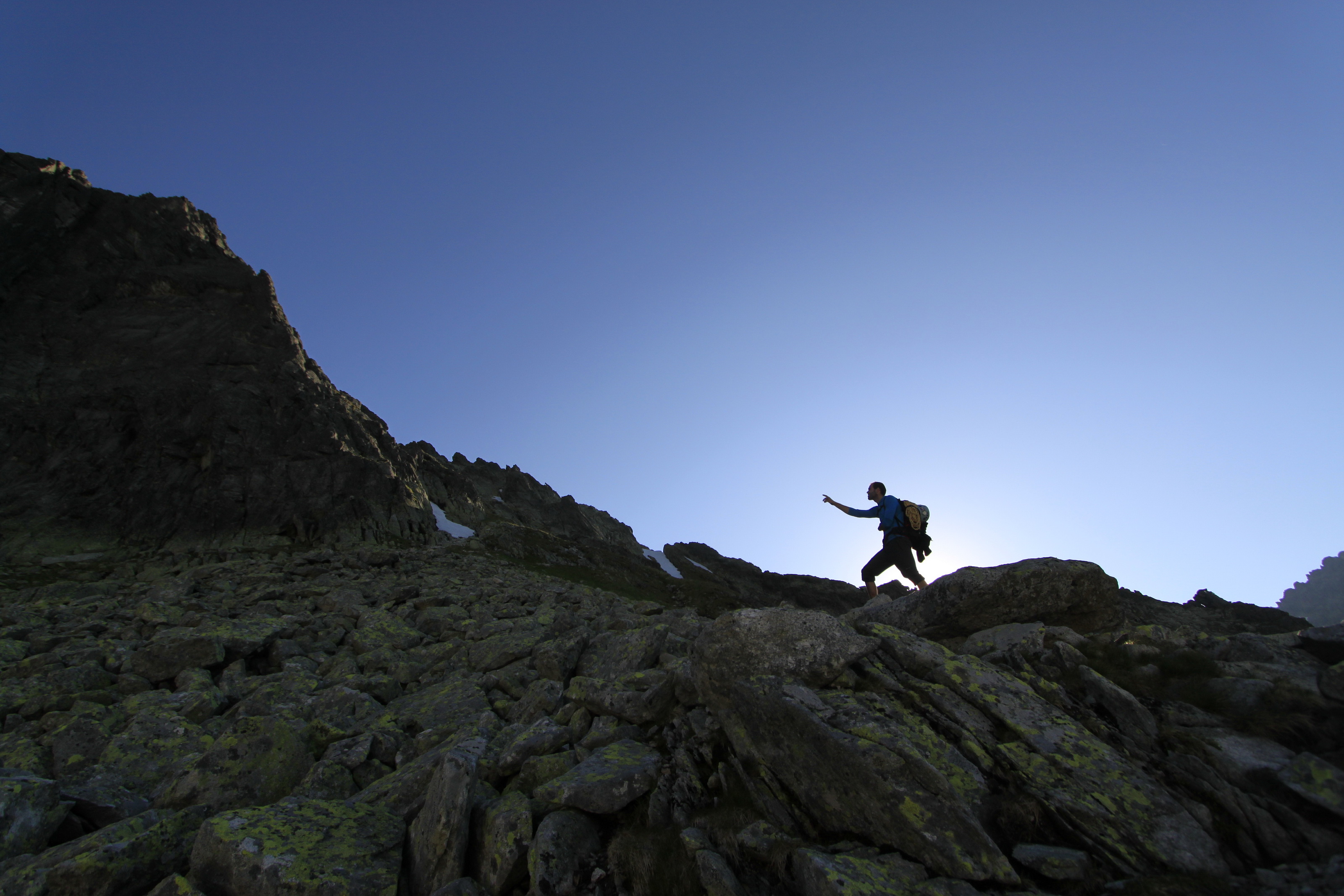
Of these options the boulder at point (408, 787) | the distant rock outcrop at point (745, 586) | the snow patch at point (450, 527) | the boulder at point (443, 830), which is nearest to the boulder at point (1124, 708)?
the boulder at point (443, 830)

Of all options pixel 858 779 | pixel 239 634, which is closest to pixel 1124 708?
pixel 858 779

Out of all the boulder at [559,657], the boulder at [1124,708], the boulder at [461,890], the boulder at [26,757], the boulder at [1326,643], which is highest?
the boulder at [1326,643]

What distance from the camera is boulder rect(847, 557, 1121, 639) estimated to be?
33.9ft

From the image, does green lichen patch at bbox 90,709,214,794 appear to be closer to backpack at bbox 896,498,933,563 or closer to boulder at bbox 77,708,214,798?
boulder at bbox 77,708,214,798

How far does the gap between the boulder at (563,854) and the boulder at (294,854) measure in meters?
1.81

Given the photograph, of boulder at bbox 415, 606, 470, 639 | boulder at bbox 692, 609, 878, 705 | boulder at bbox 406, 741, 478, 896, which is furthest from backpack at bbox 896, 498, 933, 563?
boulder at bbox 415, 606, 470, 639

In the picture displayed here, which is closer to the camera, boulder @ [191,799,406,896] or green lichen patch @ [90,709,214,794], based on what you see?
boulder @ [191,799,406,896]

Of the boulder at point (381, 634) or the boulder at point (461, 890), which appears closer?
the boulder at point (461, 890)

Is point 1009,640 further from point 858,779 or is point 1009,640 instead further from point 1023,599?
point 858,779

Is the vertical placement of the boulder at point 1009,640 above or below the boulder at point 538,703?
above

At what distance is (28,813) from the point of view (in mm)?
7742

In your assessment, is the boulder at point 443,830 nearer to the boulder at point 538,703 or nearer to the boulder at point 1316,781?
the boulder at point 538,703

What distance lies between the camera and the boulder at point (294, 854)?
634cm

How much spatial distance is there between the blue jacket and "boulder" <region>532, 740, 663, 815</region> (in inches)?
349
